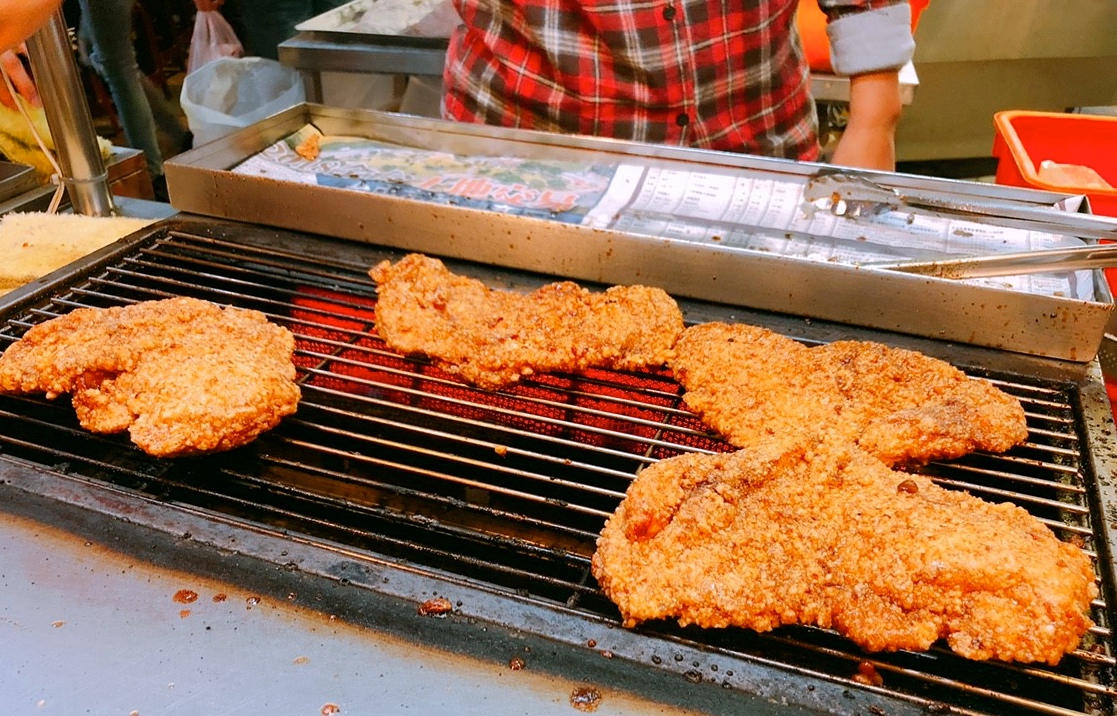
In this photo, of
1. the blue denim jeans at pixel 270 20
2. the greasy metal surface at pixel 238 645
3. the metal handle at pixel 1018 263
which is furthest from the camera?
the blue denim jeans at pixel 270 20

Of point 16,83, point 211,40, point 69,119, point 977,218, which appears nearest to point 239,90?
point 211,40

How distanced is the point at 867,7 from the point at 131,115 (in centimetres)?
658

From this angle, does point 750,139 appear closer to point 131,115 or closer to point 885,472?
point 885,472

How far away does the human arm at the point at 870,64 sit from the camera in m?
3.54

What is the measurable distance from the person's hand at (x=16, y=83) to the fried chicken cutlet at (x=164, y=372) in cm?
198

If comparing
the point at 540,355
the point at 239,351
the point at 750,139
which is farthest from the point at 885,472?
the point at 750,139

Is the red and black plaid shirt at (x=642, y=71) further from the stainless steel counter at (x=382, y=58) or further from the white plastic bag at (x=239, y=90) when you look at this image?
the white plastic bag at (x=239, y=90)

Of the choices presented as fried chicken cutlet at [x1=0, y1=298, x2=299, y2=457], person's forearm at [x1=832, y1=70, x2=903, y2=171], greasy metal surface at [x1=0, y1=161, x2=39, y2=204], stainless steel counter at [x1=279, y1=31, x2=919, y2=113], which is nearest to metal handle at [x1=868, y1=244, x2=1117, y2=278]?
person's forearm at [x1=832, y1=70, x2=903, y2=171]

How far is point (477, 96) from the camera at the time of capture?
3.82 metres

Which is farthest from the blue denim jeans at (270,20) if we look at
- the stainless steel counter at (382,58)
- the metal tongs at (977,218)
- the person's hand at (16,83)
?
the metal tongs at (977,218)

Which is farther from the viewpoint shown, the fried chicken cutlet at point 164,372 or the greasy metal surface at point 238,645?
the fried chicken cutlet at point 164,372

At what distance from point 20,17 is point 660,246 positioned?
1789mm

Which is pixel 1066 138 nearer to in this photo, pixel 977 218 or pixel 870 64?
pixel 870 64

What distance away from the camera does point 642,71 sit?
3469 millimetres
